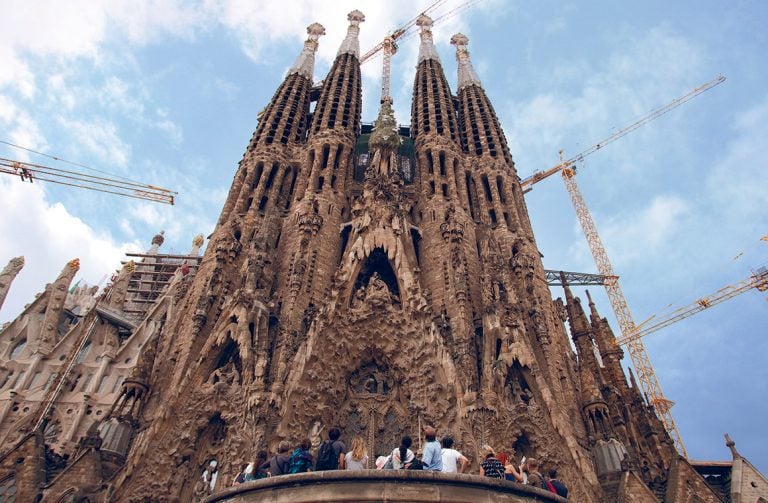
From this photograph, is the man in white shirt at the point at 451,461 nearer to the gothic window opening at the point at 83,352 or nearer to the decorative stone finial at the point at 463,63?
the gothic window opening at the point at 83,352

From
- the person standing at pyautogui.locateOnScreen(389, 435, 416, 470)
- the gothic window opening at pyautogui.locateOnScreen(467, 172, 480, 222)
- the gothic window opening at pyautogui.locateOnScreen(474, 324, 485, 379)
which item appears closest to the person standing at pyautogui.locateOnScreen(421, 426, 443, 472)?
the person standing at pyautogui.locateOnScreen(389, 435, 416, 470)

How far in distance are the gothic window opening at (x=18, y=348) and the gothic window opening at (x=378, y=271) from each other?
18.6 m

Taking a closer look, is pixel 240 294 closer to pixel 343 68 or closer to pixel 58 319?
pixel 58 319

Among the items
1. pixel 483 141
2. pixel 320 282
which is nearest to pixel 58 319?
pixel 320 282

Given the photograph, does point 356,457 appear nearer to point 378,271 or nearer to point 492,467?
point 492,467

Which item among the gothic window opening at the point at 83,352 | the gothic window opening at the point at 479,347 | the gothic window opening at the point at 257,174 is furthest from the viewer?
the gothic window opening at the point at 83,352

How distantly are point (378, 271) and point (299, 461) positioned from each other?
513 inches

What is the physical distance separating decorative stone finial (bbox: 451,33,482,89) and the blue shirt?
97.5 feet

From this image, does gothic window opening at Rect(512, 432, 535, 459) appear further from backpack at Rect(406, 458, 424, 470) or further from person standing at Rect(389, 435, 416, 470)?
person standing at Rect(389, 435, 416, 470)

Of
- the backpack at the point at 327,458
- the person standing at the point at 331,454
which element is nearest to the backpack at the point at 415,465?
the person standing at the point at 331,454

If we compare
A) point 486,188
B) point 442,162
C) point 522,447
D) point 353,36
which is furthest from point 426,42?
point 522,447

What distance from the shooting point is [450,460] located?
7.98 m

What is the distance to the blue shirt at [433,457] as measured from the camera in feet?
25.2

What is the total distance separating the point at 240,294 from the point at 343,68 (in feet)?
68.5
